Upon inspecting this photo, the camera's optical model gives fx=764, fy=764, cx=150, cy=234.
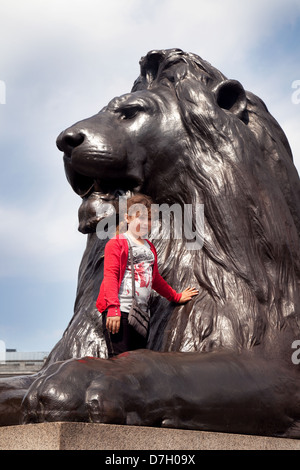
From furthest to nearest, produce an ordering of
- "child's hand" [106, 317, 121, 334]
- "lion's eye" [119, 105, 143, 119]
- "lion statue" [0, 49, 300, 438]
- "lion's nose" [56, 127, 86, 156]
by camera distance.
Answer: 1. "lion's eye" [119, 105, 143, 119]
2. "lion's nose" [56, 127, 86, 156]
3. "child's hand" [106, 317, 121, 334]
4. "lion statue" [0, 49, 300, 438]

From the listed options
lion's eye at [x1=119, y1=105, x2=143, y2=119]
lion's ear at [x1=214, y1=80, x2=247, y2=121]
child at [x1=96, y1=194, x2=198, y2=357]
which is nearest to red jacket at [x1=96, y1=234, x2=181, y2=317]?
child at [x1=96, y1=194, x2=198, y2=357]

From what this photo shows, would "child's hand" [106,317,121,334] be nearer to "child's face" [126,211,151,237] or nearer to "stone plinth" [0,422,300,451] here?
"child's face" [126,211,151,237]

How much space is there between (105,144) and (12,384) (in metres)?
1.34

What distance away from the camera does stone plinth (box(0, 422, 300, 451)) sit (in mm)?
2617

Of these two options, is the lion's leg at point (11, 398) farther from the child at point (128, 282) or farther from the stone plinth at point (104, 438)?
the stone plinth at point (104, 438)

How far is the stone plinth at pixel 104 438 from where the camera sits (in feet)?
8.59

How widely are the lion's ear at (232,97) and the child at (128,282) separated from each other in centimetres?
74

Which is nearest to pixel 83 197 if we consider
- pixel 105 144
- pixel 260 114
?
pixel 105 144

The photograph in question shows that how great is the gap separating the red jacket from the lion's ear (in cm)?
101

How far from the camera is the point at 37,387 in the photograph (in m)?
2.87

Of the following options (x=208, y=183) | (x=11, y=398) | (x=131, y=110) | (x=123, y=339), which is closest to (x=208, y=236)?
(x=208, y=183)

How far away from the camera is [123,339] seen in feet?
11.9

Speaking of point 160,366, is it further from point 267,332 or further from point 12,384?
point 12,384

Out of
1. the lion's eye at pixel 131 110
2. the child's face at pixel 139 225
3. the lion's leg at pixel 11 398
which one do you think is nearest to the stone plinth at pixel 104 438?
the lion's leg at pixel 11 398
